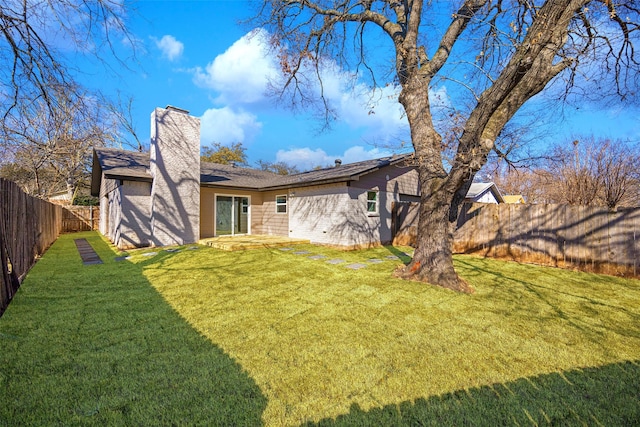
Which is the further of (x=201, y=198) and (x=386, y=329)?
(x=201, y=198)

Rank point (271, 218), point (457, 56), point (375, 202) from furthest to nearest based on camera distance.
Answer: point (271, 218) → point (375, 202) → point (457, 56)

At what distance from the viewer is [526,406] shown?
2.15 m

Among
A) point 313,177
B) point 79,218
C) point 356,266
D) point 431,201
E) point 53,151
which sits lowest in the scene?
point 356,266

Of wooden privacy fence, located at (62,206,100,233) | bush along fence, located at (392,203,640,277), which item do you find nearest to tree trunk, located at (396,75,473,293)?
bush along fence, located at (392,203,640,277)

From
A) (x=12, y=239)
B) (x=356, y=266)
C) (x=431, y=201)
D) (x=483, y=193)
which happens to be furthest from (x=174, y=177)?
(x=483, y=193)

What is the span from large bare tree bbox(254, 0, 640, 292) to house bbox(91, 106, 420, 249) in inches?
150

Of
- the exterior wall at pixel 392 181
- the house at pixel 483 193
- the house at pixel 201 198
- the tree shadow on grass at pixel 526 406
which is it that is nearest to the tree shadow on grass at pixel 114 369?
the tree shadow on grass at pixel 526 406

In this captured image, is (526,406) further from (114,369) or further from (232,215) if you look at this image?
(232,215)

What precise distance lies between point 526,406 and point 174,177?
11247 mm

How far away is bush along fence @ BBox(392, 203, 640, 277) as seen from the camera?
6668 millimetres

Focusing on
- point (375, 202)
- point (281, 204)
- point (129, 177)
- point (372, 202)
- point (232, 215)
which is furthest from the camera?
point (232, 215)

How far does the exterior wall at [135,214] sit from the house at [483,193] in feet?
53.1

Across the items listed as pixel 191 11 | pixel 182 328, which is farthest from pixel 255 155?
pixel 182 328

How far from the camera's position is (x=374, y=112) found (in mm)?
7383
